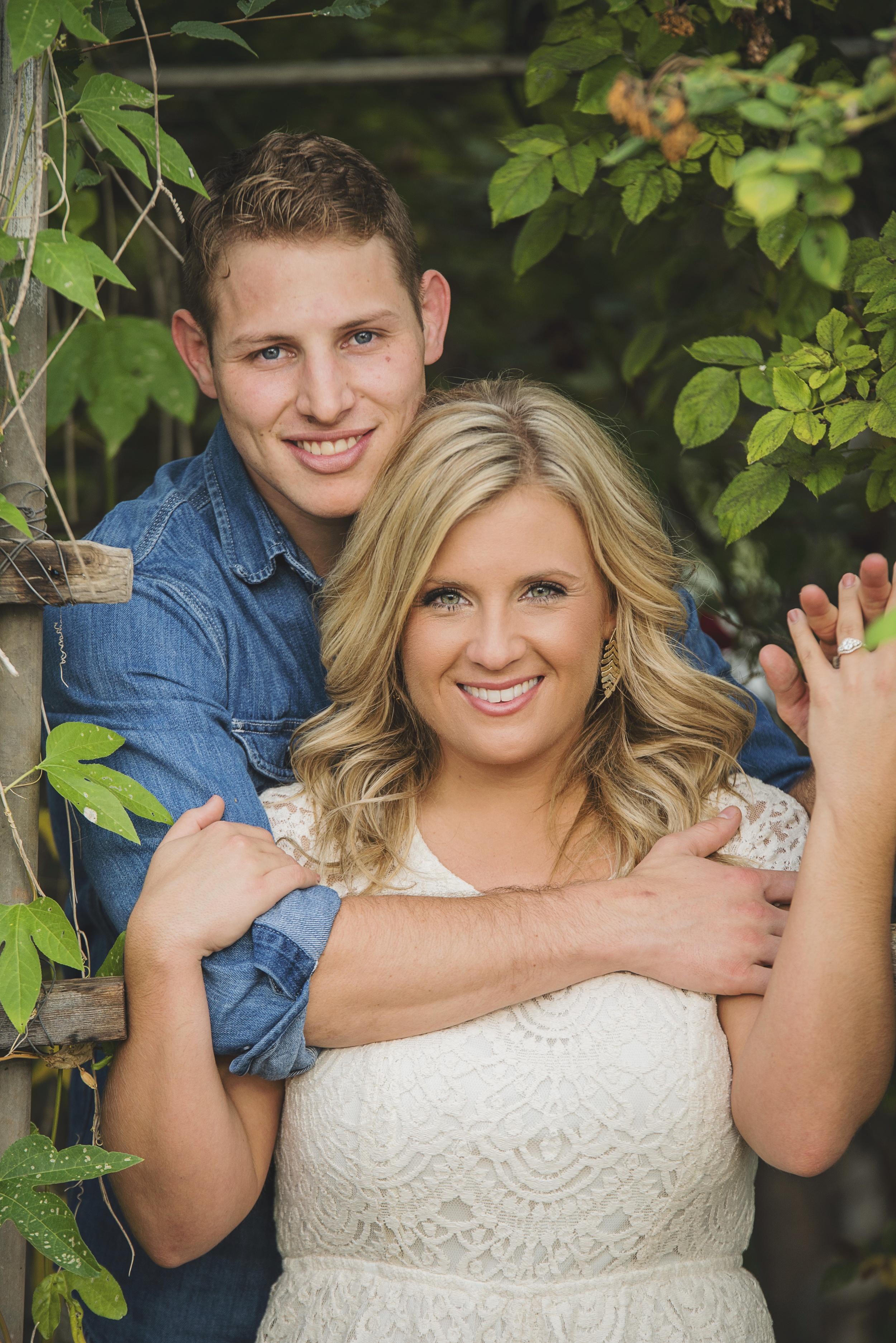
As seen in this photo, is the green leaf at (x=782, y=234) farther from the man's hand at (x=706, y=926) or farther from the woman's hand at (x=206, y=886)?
the woman's hand at (x=206, y=886)

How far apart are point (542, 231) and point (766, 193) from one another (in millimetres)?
1459

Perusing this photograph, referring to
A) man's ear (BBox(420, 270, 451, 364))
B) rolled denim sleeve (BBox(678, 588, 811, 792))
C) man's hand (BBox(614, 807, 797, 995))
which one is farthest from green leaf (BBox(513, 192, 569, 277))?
man's hand (BBox(614, 807, 797, 995))

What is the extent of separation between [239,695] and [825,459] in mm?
970

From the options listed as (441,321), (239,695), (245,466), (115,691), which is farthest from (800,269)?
(115,691)

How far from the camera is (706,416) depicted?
5.85 ft

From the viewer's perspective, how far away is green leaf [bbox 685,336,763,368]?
1.75 meters

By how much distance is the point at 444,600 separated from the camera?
194cm

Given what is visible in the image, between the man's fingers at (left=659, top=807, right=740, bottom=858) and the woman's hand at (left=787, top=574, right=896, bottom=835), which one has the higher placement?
the woman's hand at (left=787, top=574, right=896, bottom=835)

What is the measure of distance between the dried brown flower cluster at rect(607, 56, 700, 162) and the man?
3.43ft

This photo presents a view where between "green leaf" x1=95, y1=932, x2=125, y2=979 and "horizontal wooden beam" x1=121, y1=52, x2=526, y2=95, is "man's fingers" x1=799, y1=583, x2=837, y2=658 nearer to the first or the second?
"green leaf" x1=95, y1=932, x2=125, y2=979

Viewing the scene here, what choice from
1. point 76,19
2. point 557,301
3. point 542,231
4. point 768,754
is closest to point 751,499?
point 768,754

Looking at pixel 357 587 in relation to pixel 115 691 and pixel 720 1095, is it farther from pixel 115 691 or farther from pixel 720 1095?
pixel 720 1095

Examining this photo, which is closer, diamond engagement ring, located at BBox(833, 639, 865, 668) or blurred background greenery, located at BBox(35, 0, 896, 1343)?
diamond engagement ring, located at BBox(833, 639, 865, 668)

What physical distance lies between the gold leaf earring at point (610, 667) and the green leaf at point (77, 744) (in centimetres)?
88
